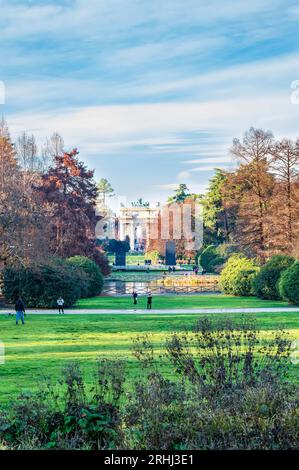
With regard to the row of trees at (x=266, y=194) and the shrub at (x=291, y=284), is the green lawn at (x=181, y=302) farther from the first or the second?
the row of trees at (x=266, y=194)

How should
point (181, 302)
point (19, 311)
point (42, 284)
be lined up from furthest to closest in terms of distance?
point (181, 302), point (42, 284), point (19, 311)

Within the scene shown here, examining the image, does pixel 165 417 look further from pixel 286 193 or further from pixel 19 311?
pixel 286 193

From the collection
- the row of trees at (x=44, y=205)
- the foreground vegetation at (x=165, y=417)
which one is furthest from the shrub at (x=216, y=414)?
the row of trees at (x=44, y=205)

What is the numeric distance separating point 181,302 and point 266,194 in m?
15.2

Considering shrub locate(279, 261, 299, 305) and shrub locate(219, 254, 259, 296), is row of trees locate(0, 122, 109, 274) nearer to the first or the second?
shrub locate(219, 254, 259, 296)

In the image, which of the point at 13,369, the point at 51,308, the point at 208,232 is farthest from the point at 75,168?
the point at 13,369

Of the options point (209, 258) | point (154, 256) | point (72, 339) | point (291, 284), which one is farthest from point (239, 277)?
point (154, 256)

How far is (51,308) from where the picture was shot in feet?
119

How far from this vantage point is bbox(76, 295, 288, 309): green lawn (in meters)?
35.9

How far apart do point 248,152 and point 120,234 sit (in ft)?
240

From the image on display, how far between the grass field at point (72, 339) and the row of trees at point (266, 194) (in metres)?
17.0

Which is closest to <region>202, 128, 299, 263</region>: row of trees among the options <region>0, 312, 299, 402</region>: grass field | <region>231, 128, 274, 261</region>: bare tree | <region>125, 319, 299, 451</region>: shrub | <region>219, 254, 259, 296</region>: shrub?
<region>231, 128, 274, 261</region>: bare tree

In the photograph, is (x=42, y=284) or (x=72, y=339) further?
(x=42, y=284)

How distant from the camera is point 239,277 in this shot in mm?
44156
